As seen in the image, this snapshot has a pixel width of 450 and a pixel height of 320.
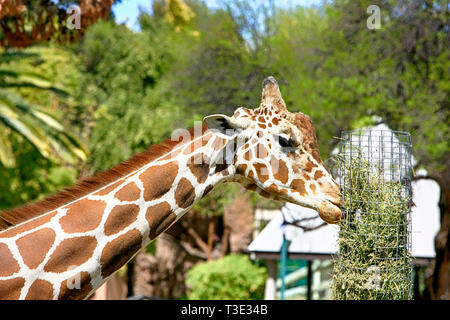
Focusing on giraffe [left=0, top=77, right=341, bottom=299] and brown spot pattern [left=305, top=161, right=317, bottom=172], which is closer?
giraffe [left=0, top=77, right=341, bottom=299]

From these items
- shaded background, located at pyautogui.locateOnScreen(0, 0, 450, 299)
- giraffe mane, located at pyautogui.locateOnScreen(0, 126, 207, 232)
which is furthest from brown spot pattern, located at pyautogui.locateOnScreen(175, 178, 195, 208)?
shaded background, located at pyautogui.locateOnScreen(0, 0, 450, 299)

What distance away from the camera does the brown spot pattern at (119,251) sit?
4691 millimetres

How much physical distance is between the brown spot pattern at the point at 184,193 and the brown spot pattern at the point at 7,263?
4.06ft

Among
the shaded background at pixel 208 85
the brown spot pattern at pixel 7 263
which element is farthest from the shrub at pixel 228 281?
the brown spot pattern at pixel 7 263

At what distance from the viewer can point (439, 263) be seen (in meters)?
14.6

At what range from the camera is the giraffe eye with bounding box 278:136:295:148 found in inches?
205

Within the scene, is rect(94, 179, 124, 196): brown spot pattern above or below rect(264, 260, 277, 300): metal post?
above

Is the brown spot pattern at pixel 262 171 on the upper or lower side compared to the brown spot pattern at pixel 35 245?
upper

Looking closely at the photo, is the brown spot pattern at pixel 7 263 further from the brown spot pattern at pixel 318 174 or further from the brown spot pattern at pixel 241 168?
the brown spot pattern at pixel 318 174

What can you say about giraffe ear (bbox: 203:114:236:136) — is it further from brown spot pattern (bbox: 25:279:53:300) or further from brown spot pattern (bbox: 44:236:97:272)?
brown spot pattern (bbox: 25:279:53:300)

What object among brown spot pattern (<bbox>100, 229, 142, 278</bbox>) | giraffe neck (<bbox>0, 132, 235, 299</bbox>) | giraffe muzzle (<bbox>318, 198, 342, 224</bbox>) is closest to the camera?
giraffe neck (<bbox>0, 132, 235, 299</bbox>)
